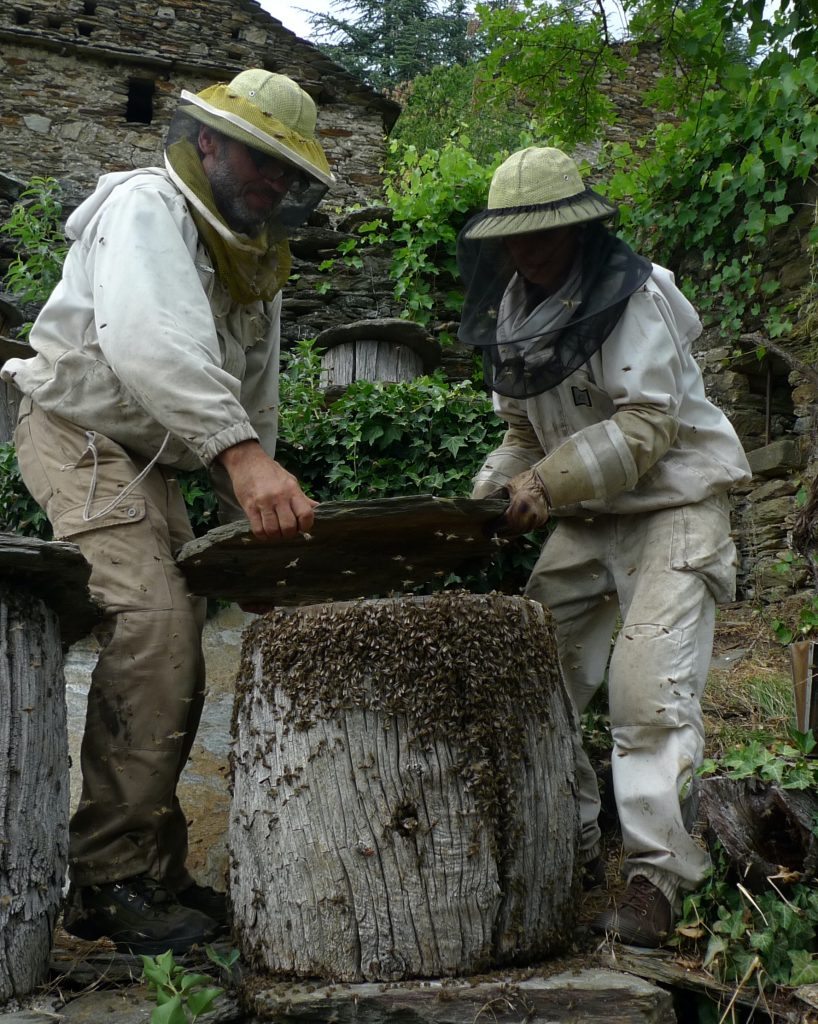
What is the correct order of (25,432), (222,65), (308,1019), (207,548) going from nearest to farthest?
1. (308,1019)
2. (207,548)
3. (25,432)
4. (222,65)

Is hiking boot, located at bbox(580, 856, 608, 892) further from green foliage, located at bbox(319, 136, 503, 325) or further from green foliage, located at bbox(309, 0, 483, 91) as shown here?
green foliage, located at bbox(309, 0, 483, 91)

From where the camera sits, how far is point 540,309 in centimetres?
341

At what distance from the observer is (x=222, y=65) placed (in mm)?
14430

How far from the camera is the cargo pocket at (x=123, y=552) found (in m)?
3.00

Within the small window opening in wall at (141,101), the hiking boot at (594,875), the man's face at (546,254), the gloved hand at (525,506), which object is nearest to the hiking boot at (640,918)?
the hiking boot at (594,875)

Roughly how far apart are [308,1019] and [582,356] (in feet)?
6.78

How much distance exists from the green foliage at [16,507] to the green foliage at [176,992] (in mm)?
3070

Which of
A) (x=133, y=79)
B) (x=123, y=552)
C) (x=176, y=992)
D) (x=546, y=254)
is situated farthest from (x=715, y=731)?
(x=133, y=79)

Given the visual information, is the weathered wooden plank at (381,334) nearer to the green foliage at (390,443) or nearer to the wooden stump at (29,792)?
the green foliage at (390,443)

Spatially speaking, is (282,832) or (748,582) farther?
(748,582)

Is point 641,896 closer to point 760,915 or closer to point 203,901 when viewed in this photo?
point 760,915

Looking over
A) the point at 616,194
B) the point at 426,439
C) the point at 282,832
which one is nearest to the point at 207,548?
the point at 282,832

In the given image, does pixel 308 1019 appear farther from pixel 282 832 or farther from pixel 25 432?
pixel 25 432

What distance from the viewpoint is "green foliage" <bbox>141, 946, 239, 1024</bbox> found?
2273 mm
